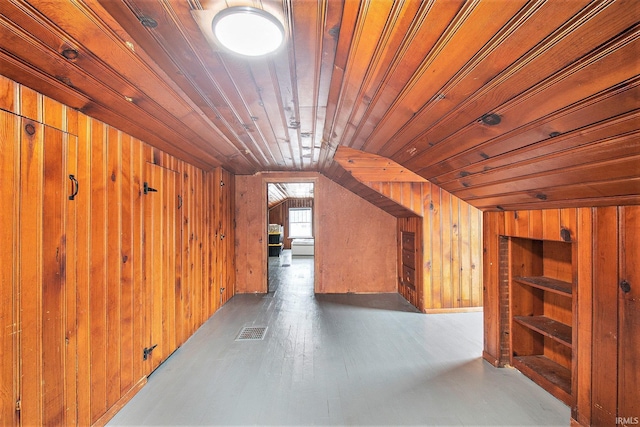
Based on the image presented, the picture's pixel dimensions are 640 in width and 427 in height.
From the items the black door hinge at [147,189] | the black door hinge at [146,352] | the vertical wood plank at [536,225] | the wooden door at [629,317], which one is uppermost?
the black door hinge at [147,189]

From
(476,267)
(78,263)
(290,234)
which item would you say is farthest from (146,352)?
(290,234)

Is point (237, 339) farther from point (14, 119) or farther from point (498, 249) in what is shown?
point (498, 249)

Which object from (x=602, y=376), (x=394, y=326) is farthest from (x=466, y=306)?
(x=602, y=376)

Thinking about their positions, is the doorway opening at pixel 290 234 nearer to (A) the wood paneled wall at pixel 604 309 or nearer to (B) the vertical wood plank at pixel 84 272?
A: (B) the vertical wood plank at pixel 84 272

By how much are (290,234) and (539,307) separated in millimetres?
9084

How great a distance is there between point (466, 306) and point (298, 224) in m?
8.04

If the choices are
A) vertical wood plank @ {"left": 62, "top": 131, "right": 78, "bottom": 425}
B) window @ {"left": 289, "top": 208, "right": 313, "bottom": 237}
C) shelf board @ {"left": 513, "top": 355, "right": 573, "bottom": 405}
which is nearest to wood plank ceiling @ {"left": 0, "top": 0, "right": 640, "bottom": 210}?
vertical wood plank @ {"left": 62, "top": 131, "right": 78, "bottom": 425}

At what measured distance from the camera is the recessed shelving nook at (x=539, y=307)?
6.11 ft

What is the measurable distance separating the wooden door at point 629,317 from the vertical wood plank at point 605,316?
0.09 ft

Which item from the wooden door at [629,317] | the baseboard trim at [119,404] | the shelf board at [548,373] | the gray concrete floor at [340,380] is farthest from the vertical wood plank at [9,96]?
the shelf board at [548,373]

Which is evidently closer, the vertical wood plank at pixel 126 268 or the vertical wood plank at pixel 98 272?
the vertical wood plank at pixel 98 272

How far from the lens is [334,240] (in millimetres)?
4227

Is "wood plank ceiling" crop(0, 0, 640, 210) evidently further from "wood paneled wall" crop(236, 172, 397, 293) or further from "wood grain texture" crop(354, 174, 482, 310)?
"wood paneled wall" crop(236, 172, 397, 293)

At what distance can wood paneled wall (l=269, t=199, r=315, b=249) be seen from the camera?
10.5 meters
